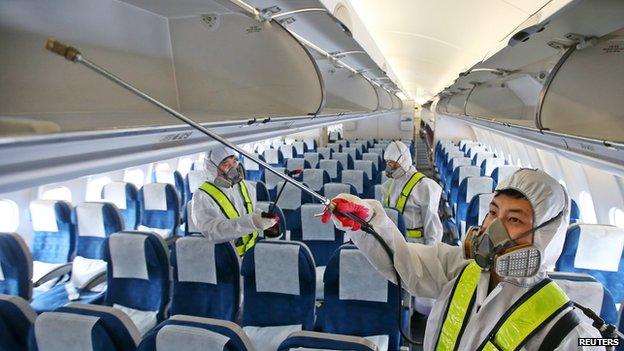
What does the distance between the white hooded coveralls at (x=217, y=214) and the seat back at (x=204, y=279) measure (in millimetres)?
128

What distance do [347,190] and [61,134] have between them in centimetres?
448

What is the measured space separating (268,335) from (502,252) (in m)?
1.77

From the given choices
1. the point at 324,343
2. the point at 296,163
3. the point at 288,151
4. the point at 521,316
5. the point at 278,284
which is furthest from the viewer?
the point at 288,151

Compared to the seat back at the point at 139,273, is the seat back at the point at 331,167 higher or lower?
higher

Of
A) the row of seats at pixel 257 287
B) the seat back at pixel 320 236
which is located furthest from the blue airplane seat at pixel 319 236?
the row of seats at pixel 257 287

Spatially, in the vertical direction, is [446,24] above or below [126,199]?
above

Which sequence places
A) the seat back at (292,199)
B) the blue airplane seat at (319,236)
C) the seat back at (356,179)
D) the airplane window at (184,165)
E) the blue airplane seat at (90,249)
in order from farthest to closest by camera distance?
the airplane window at (184,165), the seat back at (356,179), the seat back at (292,199), the blue airplane seat at (319,236), the blue airplane seat at (90,249)

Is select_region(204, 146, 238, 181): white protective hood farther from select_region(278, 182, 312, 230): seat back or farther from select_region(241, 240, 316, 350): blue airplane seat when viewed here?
select_region(278, 182, 312, 230): seat back

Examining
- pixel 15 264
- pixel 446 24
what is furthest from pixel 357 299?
pixel 446 24

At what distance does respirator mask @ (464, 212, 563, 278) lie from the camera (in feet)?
5.28

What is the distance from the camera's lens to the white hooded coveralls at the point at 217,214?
349 centimetres

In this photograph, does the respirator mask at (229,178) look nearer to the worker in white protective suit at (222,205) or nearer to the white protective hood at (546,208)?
the worker in white protective suit at (222,205)

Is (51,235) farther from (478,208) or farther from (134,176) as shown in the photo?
(478,208)

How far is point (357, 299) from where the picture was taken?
2.75 m
